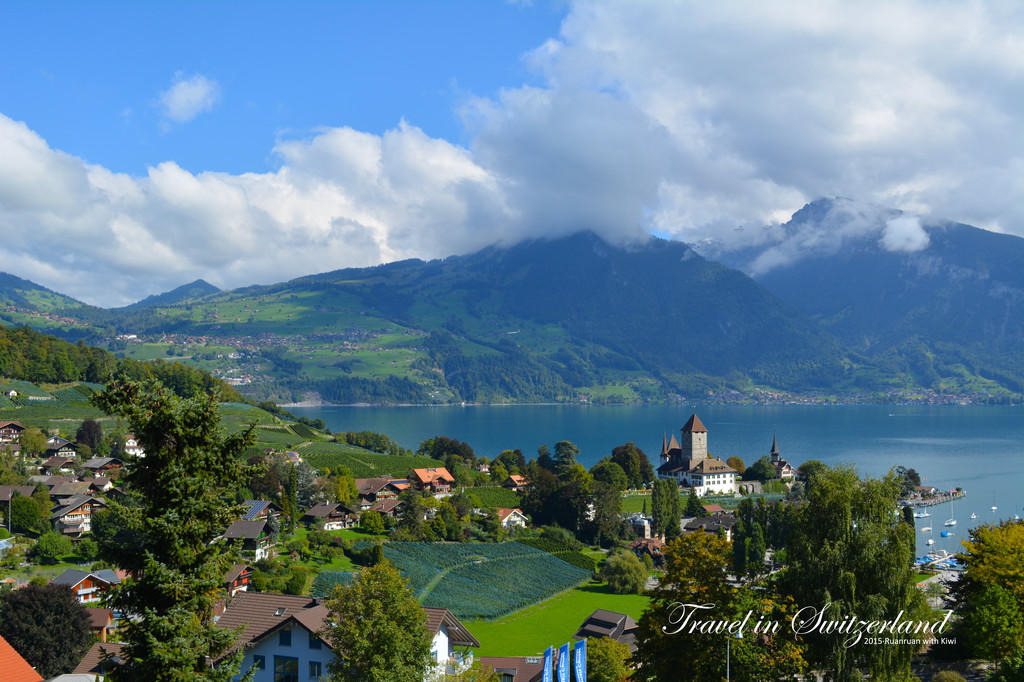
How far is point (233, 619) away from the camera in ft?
87.7

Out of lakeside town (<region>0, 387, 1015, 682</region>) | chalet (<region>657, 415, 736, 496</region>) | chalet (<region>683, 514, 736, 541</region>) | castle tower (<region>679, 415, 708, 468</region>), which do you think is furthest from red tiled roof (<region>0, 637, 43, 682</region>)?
castle tower (<region>679, 415, 708, 468</region>)

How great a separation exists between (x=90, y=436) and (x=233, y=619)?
5612 centimetres

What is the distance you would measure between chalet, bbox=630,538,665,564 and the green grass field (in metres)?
8.04

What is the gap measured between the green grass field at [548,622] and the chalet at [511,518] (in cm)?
1326

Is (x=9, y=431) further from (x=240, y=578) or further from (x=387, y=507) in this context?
(x=240, y=578)

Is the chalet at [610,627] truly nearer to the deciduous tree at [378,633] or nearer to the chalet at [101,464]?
the deciduous tree at [378,633]

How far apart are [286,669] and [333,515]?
126 feet

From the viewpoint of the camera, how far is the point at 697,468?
105m

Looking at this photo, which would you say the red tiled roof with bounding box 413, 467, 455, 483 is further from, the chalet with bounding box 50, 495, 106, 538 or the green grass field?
the chalet with bounding box 50, 495, 106, 538

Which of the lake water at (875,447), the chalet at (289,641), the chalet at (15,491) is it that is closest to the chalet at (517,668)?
the chalet at (289,641)

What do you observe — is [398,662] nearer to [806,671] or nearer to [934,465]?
[806,671]

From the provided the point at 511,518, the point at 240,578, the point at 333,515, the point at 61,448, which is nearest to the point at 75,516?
the point at 240,578

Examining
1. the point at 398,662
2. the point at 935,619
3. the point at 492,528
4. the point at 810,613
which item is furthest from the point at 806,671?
the point at 492,528

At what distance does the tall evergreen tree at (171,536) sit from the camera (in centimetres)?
1109
